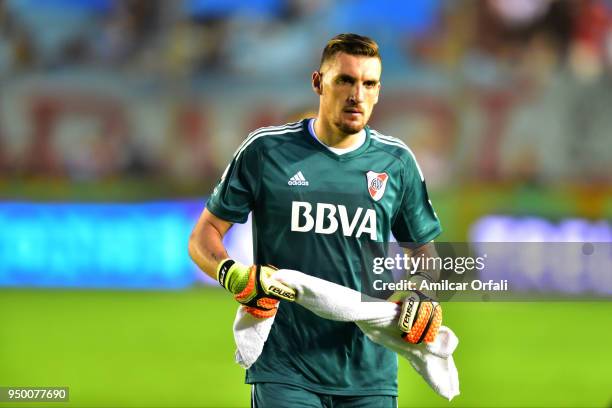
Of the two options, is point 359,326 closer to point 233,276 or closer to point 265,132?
point 233,276

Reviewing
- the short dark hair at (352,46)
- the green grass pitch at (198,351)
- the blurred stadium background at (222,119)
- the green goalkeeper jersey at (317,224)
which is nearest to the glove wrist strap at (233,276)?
the green goalkeeper jersey at (317,224)

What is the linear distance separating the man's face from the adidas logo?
282 mm

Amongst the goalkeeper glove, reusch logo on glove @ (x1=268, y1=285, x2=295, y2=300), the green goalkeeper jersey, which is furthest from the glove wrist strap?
the green goalkeeper jersey

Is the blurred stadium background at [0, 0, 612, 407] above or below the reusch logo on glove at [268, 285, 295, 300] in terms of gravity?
above

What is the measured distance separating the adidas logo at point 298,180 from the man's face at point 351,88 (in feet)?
0.92

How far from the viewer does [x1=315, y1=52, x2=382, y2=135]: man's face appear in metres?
4.36

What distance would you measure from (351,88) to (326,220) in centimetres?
56

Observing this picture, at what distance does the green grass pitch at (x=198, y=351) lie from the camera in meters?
8.28

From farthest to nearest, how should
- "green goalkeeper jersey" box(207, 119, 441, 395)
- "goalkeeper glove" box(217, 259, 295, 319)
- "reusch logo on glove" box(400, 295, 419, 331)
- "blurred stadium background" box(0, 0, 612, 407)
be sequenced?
"blurred stadium background" box(0, 0, 612, 407) < "green goalkeeper jersey" box(207, 119, 441, 395) < "reusch logo on glove" box(400, 295, 419, 331) < "goalkeeper glove" box(217, 259, 295, 319)

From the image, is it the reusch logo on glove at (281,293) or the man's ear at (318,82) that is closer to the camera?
the reusch logo on glove at (281,293)

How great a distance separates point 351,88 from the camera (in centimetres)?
→ 437

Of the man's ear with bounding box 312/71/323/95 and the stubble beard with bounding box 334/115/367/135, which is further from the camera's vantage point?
the man's ear with bounding box 312/71/323/95

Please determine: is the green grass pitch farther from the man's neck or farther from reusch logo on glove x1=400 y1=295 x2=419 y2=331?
reusch logo on glove x1=400 y1=295 x2=419 y2=331

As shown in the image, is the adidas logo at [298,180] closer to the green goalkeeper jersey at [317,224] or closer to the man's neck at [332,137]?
the green goalkeeper jersey at [317,224]
